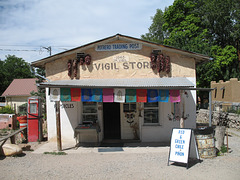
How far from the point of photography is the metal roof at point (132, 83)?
8.30 meters

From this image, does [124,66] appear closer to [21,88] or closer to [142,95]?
[142,95]

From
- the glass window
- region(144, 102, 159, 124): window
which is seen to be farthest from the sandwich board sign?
the glass window

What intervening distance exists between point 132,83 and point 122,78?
1202 millimetres

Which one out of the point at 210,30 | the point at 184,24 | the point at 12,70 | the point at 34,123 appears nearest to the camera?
the point at 34,123

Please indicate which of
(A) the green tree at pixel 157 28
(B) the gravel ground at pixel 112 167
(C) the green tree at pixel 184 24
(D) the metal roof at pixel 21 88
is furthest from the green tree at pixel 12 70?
(B) the gravel ground at pixel 112 167

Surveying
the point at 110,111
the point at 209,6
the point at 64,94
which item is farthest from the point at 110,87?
the point at 209,6

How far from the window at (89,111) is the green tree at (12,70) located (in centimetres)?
4006

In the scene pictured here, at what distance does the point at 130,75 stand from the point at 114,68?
843 mm

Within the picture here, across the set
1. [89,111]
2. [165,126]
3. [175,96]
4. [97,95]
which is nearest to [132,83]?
[97,95]

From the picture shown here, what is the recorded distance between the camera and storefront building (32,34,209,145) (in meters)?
10.0

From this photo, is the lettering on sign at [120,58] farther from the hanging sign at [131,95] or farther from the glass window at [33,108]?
the glass window at [33,108]

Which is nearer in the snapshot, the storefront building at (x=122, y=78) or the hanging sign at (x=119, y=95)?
the hanging sign at (x=119, y=95)

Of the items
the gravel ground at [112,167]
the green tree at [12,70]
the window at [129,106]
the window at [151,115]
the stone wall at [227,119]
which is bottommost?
the gravel ground at [112,167]

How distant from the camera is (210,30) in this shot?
2800 cm
